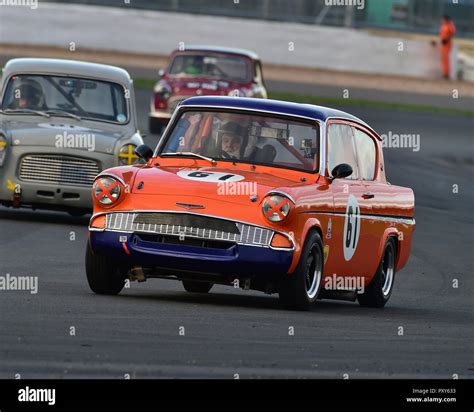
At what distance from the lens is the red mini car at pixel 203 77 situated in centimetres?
2784

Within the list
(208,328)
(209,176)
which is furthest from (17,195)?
(208,328)

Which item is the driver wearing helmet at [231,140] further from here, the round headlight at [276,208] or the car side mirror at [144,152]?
the round headlight at [276,208]

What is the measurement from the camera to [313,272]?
10.9m

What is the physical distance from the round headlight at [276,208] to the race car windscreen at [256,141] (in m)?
0.96

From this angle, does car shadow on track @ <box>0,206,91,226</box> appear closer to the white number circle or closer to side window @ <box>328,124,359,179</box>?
side window @ <box>328,124,359,179</box>

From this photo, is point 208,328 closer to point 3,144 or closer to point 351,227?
point 351,227

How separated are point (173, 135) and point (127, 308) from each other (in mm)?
1995

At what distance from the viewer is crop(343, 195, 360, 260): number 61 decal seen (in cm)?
1148

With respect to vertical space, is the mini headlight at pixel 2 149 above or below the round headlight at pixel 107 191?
below

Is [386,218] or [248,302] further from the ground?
[386,218]

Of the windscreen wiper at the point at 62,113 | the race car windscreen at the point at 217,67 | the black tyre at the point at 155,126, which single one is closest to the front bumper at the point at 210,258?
the windscreen wiper at the point at 62,113

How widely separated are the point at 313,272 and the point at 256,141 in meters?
1.18

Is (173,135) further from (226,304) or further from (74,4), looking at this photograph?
(74,4)

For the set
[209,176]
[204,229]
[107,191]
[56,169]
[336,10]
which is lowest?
[336,10]
